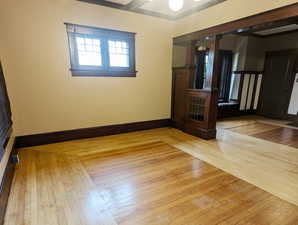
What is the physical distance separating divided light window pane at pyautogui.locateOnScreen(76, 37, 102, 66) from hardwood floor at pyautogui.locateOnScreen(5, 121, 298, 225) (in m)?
1.65

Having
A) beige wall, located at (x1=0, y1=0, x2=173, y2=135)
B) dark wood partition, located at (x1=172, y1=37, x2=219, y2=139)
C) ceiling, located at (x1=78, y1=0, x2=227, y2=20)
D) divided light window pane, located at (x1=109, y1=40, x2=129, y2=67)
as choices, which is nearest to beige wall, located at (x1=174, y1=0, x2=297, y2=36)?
ceiling, located at (x1=78, y1=0, x2=227, y2=20)

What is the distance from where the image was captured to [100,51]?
342 centimetres

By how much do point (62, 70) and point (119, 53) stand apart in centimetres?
123

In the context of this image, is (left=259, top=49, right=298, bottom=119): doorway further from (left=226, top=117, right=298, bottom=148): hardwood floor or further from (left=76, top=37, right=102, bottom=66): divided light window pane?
(left=76, top=37, right=102, bottom=66): divided light window pane

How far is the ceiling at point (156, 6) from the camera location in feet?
10.3

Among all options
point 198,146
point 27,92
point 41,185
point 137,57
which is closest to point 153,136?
point 198,146

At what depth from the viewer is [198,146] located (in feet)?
10.4

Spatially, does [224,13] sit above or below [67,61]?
above

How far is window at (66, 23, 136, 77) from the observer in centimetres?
314

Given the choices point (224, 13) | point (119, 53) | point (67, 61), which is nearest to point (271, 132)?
point (224, 13)

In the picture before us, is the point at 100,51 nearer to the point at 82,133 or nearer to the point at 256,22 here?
the point at 82,133

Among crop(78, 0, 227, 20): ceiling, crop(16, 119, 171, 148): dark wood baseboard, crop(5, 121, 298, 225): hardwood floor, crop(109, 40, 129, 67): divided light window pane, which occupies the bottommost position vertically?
crop(5, 121, 298, 225): hardwood floor

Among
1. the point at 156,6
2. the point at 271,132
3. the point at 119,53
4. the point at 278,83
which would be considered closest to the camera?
the point at 156,6

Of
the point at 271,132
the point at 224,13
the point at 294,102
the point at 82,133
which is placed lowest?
the point at 271,132
